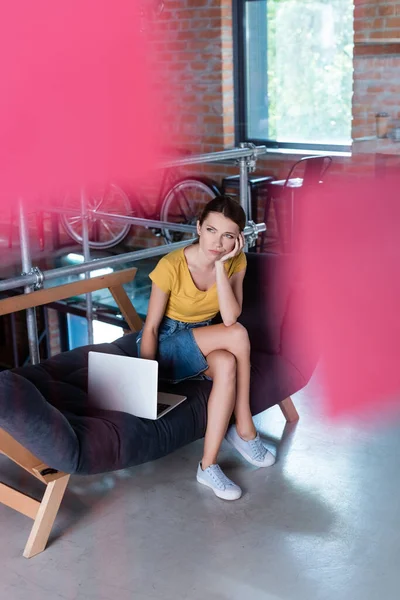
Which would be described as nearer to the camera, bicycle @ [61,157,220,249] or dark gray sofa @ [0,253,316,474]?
dark gray sofa @ [0,253,316,474]

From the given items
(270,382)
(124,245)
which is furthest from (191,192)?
(270,382)

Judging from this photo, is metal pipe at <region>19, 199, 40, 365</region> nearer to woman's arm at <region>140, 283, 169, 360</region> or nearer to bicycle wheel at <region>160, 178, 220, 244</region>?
woman's arm at <region>140, 283, 169, 360</region>

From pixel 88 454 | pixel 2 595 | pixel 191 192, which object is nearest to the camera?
pixel 2 595

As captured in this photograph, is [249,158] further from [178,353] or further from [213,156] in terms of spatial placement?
[178,353]

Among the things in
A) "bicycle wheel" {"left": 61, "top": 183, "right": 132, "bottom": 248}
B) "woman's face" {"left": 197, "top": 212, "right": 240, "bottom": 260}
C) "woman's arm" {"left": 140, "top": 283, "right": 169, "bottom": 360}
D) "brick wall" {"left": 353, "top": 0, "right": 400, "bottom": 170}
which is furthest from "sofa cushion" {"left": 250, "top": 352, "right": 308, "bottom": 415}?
"bicycle wheel" {"left": 61, "top": 183, "right": 132, "bottom": 248}

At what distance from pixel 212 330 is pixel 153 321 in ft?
0.62

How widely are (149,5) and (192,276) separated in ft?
14.4

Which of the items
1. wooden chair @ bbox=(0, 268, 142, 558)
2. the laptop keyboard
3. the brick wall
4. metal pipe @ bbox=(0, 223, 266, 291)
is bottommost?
wooden chair @ bbox=(0, 268, 142, 558)

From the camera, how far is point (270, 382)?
8.98ft

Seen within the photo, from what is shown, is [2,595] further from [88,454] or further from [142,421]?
[142,421]

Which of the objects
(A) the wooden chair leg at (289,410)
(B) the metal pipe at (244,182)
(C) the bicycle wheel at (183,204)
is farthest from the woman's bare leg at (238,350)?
(C) the bicycle wheel at (183,204)

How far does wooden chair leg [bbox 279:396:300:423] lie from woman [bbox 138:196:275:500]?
36 centimetres

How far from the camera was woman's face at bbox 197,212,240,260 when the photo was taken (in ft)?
8.02

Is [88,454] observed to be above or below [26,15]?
below
